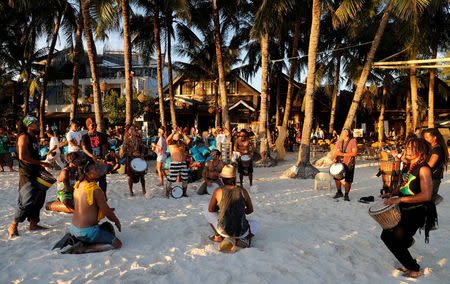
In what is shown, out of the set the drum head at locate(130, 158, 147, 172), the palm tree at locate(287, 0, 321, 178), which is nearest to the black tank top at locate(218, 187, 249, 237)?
the drum head at locate(130, 158, 147, 172)

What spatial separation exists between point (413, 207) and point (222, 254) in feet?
7.37

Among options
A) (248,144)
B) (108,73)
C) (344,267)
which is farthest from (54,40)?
(344,267)

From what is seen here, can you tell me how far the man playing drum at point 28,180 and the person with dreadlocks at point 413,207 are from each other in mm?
4713

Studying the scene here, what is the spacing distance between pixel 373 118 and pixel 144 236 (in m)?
28.4

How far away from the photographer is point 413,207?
317 centimetres

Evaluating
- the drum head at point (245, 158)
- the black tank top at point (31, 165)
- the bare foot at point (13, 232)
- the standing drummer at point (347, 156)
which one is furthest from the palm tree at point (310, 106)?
the bare foot at point (13, 232)

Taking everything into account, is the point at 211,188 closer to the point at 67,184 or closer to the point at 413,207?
the point at 67,184

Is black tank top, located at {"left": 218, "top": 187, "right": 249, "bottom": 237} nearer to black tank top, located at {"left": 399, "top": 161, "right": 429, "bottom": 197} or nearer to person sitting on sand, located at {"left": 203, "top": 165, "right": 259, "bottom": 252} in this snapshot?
person sitting on sand, located at {"left": 203, "top": 165, "right": 259, "bottom": 252}

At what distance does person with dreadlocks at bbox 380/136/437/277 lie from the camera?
10.1 ft

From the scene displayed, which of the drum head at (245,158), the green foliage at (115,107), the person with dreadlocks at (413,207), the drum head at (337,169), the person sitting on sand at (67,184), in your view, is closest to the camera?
the person with dreadlocks at (413,207)

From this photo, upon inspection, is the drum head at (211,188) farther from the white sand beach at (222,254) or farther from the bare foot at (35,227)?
the bare foot at (35,227)

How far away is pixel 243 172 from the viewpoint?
8039 mm

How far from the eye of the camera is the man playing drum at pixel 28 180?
13.9 feet

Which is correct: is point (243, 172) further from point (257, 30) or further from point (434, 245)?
point (257, 30)
